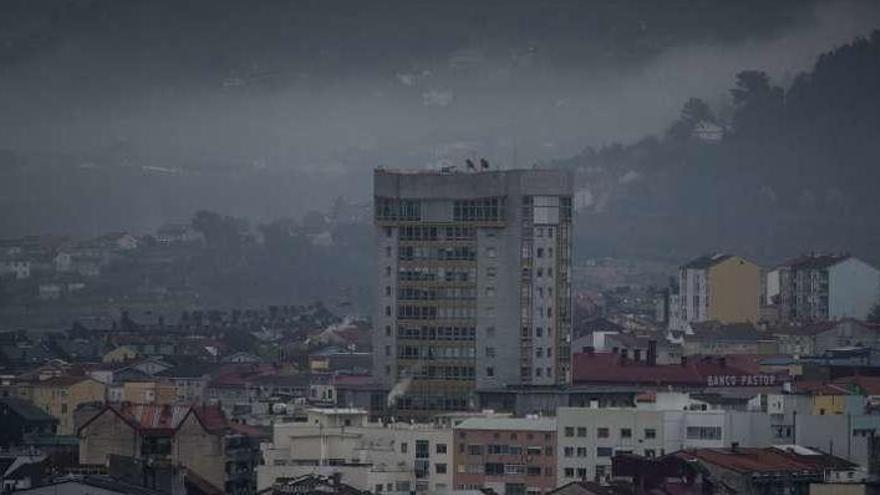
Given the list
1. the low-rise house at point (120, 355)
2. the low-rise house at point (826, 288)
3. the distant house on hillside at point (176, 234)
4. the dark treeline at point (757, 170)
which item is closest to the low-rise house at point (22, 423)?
the low-rise house at point (120, 355)

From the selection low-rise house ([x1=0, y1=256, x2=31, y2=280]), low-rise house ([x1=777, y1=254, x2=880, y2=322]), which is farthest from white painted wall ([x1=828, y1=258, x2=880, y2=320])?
low-rise house ([x1=0, y1=256, x2=31, y2=280])

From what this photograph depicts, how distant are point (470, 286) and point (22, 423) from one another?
7.01 metres

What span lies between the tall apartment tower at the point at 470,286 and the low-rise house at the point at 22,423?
4.78 m

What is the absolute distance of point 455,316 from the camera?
2084 inches

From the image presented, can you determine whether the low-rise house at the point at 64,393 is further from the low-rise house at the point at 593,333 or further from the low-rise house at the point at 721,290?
the low-rise house at the point at 721,290

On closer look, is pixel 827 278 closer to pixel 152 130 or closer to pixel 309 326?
pixel 309 326

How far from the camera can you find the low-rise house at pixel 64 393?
54.0 meters

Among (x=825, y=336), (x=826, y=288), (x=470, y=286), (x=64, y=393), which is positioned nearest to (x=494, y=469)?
(x=470, y=286)

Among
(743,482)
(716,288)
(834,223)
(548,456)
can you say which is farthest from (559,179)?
(834,223)

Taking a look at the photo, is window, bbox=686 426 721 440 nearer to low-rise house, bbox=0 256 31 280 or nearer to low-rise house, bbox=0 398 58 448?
low-rise house, bbox=0 398 58 448

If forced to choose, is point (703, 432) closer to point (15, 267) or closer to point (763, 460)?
point (763, 460)

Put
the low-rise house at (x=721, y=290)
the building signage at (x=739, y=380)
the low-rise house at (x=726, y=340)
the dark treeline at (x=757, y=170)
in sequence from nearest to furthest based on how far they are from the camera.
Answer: the building signage at (x=739, y=380) → the low-rise house at (x=726, y=340) → the low-rise house at (x=721, y=290) → the dark treeline at (x=757, y=170)

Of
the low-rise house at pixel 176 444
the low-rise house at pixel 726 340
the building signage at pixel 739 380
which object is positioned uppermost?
the low-rise house at pixel 726 340

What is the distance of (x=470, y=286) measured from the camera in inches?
2087
